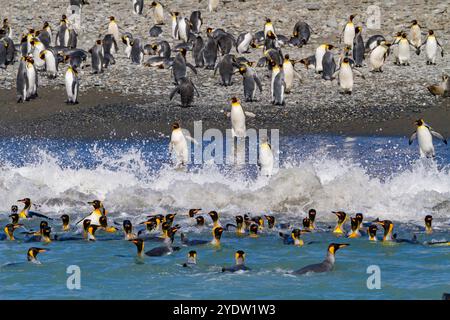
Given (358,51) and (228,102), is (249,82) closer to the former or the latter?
(228,102)

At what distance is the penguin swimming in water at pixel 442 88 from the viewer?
23.2m

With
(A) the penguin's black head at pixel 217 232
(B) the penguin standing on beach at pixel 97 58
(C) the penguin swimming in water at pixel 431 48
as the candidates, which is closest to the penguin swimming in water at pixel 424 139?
(C) the penguin swimming in water at pixel 431 48

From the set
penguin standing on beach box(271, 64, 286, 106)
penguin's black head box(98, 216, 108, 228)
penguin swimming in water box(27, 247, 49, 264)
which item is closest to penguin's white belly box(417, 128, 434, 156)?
penguin standing on beach box(271, 64, 286, 106)

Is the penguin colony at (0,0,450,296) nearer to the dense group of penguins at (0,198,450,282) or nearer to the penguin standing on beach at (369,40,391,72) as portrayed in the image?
the penguin standing on beach at (369,40,391,72)

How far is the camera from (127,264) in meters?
13.1

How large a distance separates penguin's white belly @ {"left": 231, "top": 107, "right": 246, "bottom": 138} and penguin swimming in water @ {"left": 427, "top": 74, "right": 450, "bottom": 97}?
14.4 ft

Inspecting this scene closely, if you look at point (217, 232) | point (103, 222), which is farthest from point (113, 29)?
point (217, 232)

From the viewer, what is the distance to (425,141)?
19.9 meters

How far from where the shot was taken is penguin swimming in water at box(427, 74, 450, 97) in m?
23.2

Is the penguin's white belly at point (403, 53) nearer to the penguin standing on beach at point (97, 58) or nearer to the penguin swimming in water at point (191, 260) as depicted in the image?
the penguin standing on beach at point (97, 58)

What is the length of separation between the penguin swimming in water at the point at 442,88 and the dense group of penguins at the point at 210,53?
0.8 inches

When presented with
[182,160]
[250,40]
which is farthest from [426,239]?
[250,40]

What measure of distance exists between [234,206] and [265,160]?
2.47m
